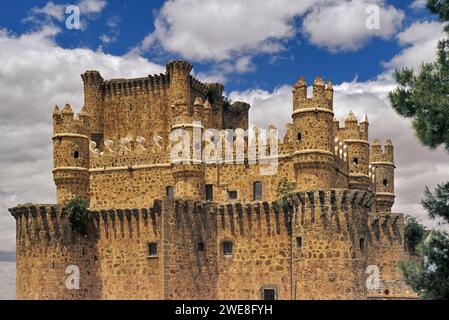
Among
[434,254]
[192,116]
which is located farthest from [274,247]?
[434,254]

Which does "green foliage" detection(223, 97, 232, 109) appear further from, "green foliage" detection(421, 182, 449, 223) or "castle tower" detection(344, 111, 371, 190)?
"green foliage" detection(421, 182, 449, 223)

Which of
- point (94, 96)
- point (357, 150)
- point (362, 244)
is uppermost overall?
point (94, 96)

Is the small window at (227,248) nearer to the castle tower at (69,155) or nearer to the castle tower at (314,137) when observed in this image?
the castle tower at (314,137)

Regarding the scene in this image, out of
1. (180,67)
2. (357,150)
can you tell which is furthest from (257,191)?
(180,67)

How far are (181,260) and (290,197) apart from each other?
702 centimetres

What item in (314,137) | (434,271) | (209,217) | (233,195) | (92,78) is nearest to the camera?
(434,271)

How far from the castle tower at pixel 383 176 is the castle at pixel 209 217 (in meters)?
4.55

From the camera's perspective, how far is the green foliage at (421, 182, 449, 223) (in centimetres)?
2420

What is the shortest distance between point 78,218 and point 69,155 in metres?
4.47

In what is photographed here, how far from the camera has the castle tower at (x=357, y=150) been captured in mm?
54438

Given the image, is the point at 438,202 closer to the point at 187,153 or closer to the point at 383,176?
the point at 187,153

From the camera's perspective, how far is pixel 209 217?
1869 inches

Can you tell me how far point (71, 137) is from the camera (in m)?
51.8

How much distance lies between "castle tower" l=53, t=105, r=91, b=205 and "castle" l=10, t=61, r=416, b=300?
0.07 metres
